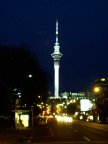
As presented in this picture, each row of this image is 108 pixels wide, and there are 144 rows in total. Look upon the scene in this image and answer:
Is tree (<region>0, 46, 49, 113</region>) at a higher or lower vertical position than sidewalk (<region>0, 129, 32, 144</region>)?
higher

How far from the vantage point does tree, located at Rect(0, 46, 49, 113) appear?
232 ft

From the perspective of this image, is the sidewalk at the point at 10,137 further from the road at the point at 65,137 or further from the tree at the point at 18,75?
the tree at the point at 18,75

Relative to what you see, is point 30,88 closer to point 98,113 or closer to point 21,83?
point 21,83

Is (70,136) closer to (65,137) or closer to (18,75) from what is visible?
(65,137)

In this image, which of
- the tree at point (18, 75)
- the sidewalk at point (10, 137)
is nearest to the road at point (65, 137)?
the sidewalk at point (10, 137)

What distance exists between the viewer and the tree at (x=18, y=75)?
70688mm

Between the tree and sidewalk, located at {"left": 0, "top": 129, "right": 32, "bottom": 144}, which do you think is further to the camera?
the tree

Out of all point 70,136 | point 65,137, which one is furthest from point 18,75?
point 65,137

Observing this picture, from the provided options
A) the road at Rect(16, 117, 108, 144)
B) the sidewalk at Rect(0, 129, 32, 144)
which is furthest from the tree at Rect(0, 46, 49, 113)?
the sidewalk at Rect(0, 129, 32, 144)

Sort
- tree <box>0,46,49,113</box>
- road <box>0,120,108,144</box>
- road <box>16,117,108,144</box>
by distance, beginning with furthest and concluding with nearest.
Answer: tree <box>0,46,49,113</box>
road <box>16,117,108,144</box>
road <box>0,120,108,144</box>

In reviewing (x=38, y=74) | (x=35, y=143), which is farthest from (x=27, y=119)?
(x=35, y=143)

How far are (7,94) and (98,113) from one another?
98581 mm

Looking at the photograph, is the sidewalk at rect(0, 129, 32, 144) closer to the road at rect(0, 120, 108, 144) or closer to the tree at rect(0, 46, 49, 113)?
the road at rect(0, 120, 108, 144)

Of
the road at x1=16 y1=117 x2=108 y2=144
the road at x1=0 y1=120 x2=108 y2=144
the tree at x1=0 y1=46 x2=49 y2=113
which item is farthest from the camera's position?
the tree at x1=0 y1=46 x2=49 y2=113
